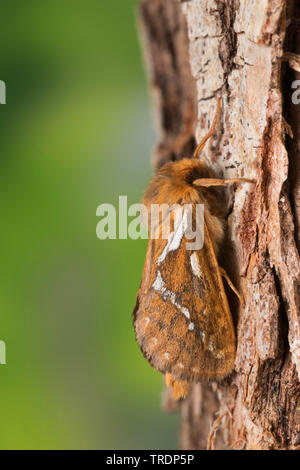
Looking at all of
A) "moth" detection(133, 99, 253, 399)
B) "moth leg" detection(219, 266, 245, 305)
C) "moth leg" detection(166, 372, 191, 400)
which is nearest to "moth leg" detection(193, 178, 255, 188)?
"moth" detection(133, 99, 253, 399)

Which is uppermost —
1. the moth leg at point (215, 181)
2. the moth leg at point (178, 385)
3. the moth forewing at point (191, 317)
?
the moth leg at point (215, 181)

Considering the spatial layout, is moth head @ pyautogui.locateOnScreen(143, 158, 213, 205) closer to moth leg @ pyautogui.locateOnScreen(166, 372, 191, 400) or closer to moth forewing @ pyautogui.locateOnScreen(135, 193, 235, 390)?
moth forewing @ pyautogui.locateOnScreen(135, 193, 235, 390)

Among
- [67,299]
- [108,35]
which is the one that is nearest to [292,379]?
[67,299]

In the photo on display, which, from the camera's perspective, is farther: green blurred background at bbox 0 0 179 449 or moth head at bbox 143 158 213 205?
green blurred background at bbox 0 0 179 449

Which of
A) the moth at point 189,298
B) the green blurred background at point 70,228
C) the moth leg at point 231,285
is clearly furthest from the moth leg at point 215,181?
the green blurred background at point 70,228

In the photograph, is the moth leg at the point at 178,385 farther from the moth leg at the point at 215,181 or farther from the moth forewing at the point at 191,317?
the moth leg at the point at 215,181
